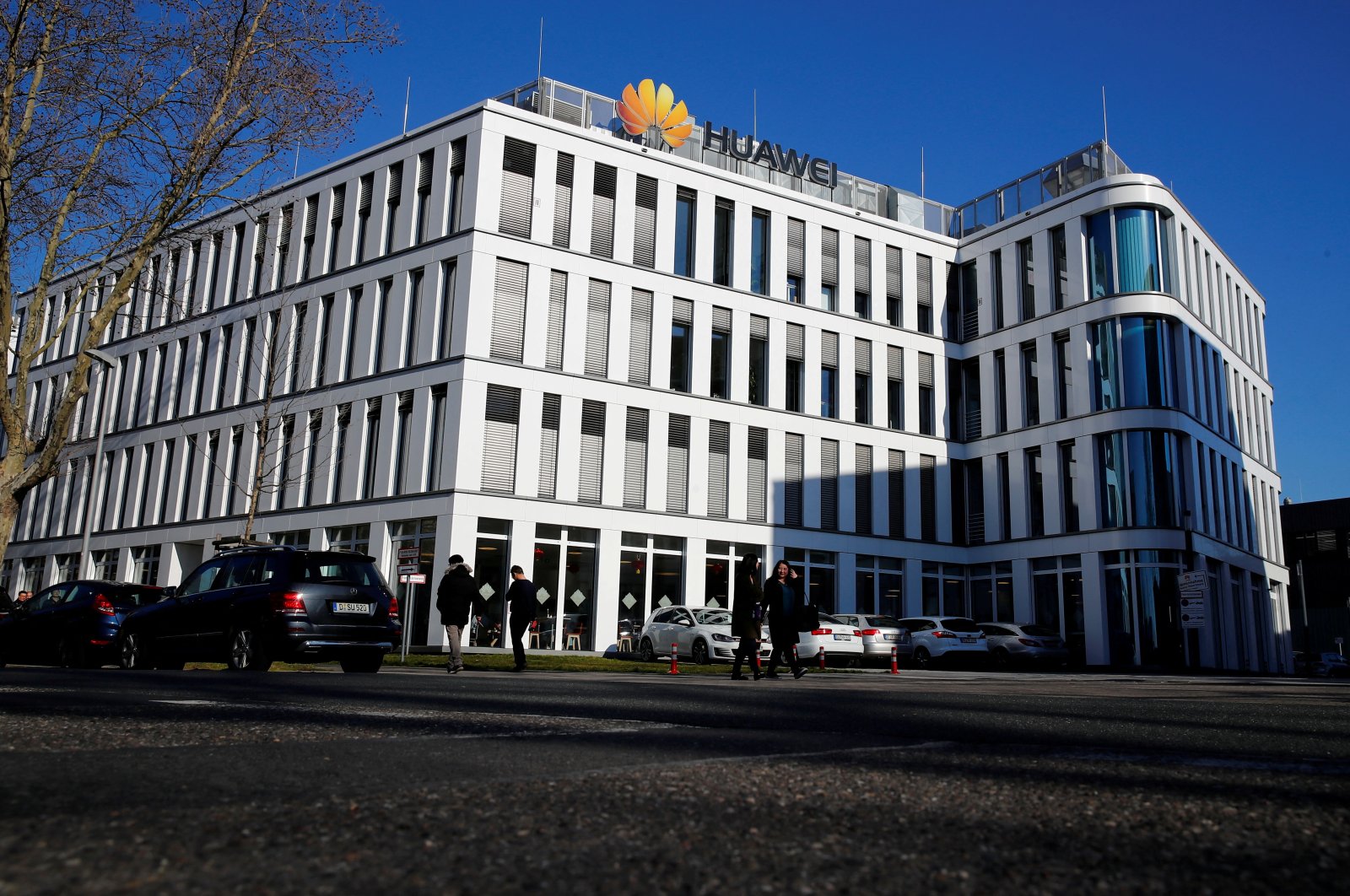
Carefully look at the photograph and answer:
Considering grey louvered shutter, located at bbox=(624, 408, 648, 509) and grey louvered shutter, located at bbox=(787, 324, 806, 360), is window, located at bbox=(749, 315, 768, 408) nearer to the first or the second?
grey louvered shutter, located at bbox=(787, 324, 806, 360)

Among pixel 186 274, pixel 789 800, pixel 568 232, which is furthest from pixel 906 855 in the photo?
pixel 186 274

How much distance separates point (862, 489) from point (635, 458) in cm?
1015

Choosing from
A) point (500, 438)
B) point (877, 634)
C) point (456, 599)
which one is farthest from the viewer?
point (500, 438)

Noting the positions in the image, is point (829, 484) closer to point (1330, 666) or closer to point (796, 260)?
point (796, 260)

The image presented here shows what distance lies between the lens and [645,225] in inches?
1559

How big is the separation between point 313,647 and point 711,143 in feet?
103

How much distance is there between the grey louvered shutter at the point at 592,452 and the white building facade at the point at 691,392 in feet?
0.37

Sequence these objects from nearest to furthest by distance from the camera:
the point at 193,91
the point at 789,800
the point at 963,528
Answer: the point at 789,800 → the point at 193,91 → the point at 963,528

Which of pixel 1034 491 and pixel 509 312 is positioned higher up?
pixel 509 312

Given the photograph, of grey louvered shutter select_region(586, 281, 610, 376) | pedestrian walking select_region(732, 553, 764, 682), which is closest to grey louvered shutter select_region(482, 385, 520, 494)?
grey louvered shutter select_region(586, 281, 610, 376)

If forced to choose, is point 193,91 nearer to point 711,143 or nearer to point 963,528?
point 711,143

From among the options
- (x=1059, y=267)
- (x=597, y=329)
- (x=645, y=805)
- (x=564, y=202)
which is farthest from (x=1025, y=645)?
(x=645, y=805)

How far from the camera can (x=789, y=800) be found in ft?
12.4

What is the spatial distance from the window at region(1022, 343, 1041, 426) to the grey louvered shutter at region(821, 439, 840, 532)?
7.37 meters
